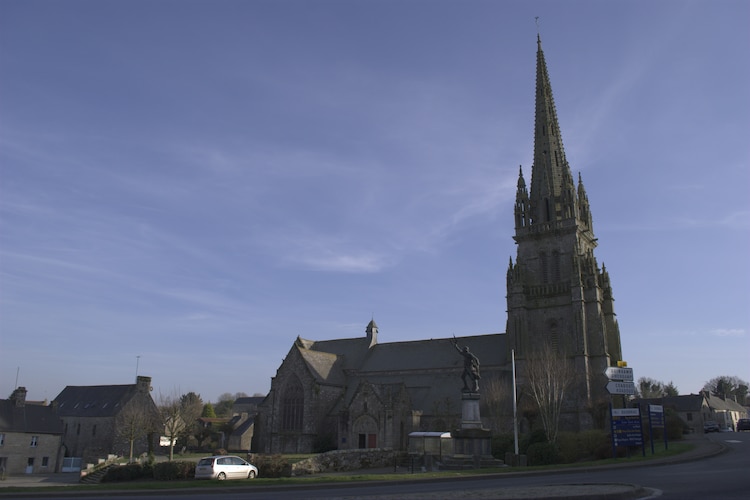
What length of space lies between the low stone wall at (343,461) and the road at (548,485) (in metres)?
10.1

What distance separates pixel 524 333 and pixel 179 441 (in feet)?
144

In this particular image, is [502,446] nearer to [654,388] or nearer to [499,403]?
[499,403]

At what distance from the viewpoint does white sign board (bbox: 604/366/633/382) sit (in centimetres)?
3057

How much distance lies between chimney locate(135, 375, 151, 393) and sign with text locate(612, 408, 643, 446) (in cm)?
5284

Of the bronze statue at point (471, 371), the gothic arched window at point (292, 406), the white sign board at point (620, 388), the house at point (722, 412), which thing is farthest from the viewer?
the house at point (722, 412)

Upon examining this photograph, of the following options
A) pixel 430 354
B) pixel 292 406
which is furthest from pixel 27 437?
pixel 430 354

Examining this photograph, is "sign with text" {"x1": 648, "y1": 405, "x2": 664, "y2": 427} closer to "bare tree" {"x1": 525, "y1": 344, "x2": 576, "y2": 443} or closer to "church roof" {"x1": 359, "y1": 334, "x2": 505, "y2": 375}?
"bare tree" {"x1": 525, "y1": 344, "x2": 576, "y2": 443}

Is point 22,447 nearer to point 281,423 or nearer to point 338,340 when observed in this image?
point 281,423

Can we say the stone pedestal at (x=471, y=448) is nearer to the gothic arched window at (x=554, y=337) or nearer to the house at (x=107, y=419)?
the gothic arched window at (x=554, y=337)

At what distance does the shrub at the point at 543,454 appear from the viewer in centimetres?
3172

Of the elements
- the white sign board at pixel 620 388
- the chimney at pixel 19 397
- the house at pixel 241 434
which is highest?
the white sign board at pixel 620 388

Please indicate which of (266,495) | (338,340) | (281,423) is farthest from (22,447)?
(266,495)

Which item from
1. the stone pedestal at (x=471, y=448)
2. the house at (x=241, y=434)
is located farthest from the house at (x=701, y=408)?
the house at (x=241, y=434)

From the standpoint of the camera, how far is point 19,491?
2106 centimetres
